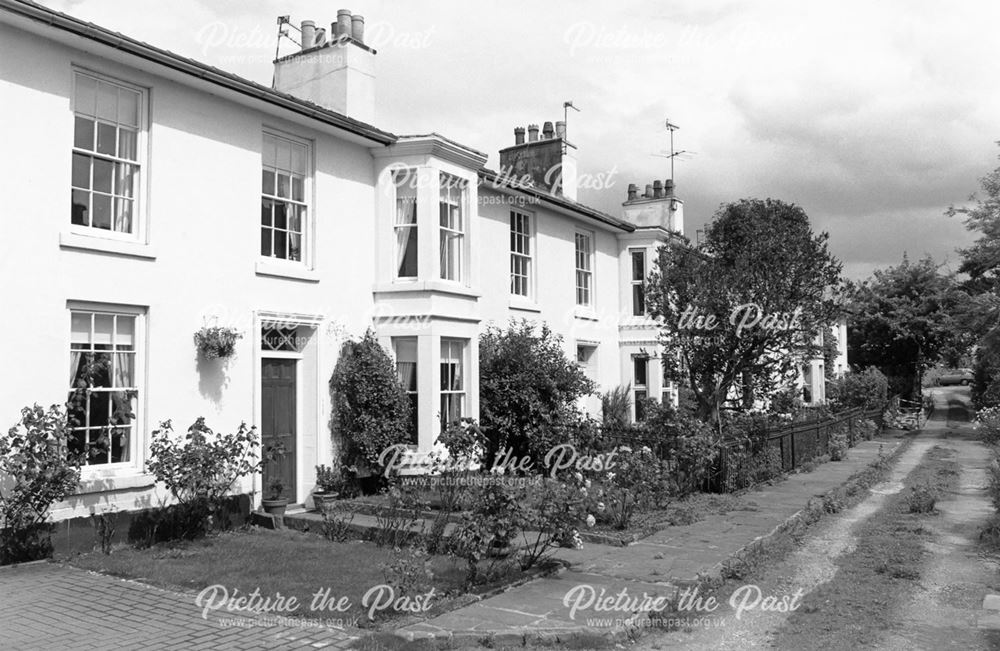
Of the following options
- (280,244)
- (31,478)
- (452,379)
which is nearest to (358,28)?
(280,244)

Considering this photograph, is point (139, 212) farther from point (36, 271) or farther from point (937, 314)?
point (937, 314)

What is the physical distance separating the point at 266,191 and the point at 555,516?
687 cm

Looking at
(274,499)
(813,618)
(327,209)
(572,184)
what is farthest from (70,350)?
(572,184)

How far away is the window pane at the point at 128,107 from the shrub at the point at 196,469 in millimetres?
3903

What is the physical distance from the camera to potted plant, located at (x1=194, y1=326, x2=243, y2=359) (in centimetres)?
1066

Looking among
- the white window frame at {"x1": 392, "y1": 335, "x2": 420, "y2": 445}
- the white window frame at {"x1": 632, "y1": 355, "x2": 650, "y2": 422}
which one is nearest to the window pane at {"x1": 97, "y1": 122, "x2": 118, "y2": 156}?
the white window frame at {"x1": 392, "y1": 335, "x2": 420, "y2": 445}

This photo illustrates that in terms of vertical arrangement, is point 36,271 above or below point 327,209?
below

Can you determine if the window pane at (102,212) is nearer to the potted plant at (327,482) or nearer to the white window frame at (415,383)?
the potted plant at (327,482)

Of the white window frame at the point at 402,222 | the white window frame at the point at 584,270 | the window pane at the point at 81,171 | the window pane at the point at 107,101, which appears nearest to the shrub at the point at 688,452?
the white window frame at the point at 402,222

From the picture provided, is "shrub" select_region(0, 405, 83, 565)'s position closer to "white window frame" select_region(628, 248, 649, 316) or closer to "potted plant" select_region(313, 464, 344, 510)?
"potted plant" select_region(313, 464, 344, 510)

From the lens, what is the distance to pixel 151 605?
7.41 metres

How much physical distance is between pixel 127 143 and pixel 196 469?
4.28 meters

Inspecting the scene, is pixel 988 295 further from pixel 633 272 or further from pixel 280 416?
pixel 280 416

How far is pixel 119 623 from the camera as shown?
22.4 ft
